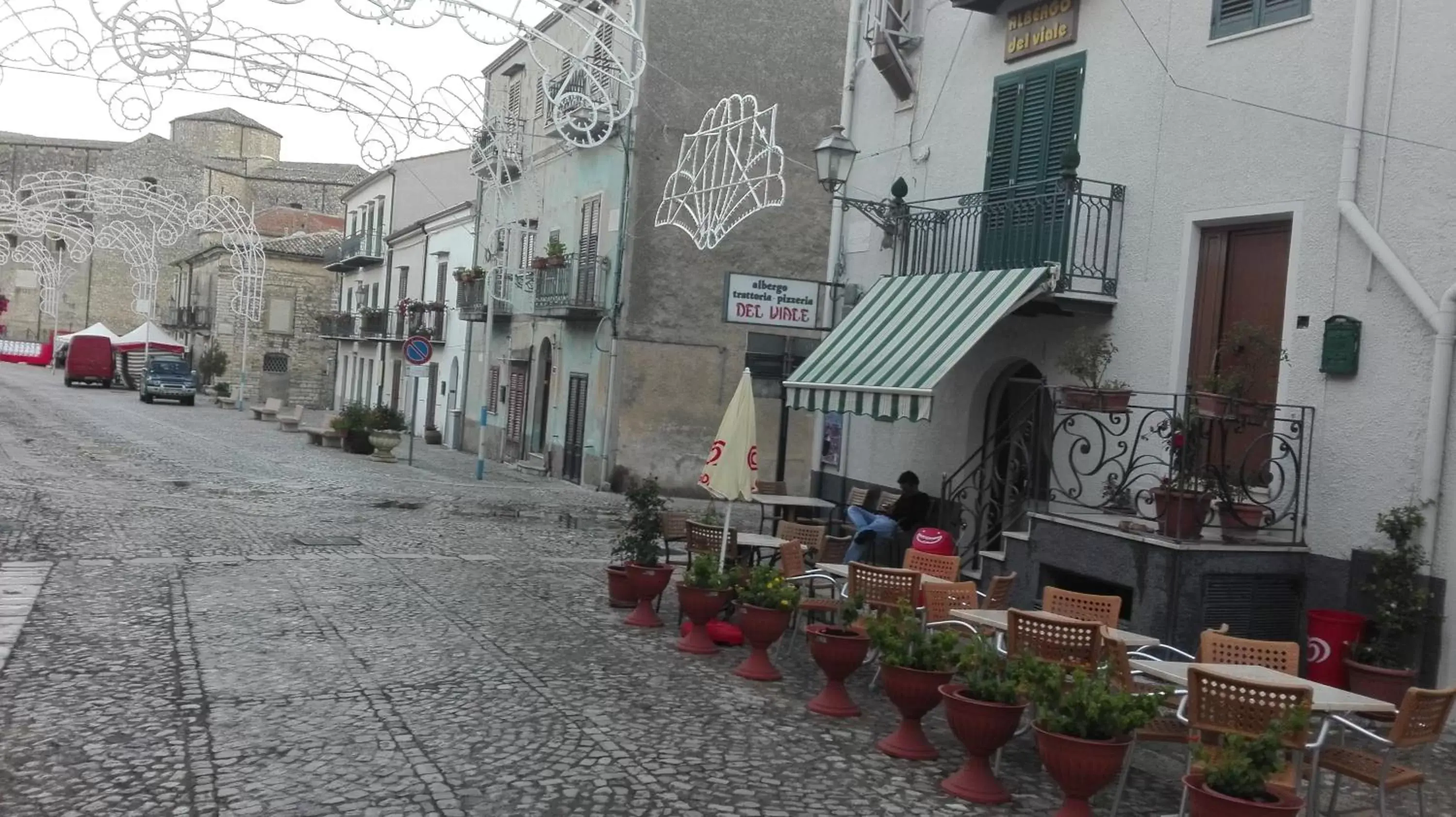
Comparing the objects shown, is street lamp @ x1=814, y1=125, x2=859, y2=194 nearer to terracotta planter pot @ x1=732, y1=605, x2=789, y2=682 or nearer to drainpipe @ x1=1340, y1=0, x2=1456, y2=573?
drainpipe @ x1=1340, y1=0, x2=1456, y2=573

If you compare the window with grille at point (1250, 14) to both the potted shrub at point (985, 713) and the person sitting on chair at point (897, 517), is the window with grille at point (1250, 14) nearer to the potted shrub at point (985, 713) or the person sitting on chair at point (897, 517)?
the person sitting on chair at point (897, 517)

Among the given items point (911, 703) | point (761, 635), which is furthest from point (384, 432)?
point (911, 703)

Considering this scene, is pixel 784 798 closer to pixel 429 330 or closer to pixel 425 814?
pixel 425 814

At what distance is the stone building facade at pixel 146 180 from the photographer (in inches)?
2677

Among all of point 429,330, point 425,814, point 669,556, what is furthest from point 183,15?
point 429,330

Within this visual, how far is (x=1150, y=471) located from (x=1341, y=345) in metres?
2.08

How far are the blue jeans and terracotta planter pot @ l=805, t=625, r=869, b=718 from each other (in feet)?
13.5

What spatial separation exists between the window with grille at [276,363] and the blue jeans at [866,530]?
45.8m

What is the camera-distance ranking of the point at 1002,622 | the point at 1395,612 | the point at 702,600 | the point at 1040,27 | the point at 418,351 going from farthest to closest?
the point at 418,351
the point at 1040,27
the point at 702,600
the point at 1395,612
the point at 1002,622

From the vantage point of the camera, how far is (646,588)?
10.3 m

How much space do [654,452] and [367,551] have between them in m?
10.2

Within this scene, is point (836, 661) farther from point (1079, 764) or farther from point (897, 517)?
point (897, 517)

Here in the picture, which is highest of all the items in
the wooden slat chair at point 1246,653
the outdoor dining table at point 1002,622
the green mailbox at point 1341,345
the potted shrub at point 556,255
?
the potted shrub at point 556,255

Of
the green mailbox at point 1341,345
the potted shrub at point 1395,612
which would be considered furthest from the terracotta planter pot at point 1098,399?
the potted shrub at point 1395,612
